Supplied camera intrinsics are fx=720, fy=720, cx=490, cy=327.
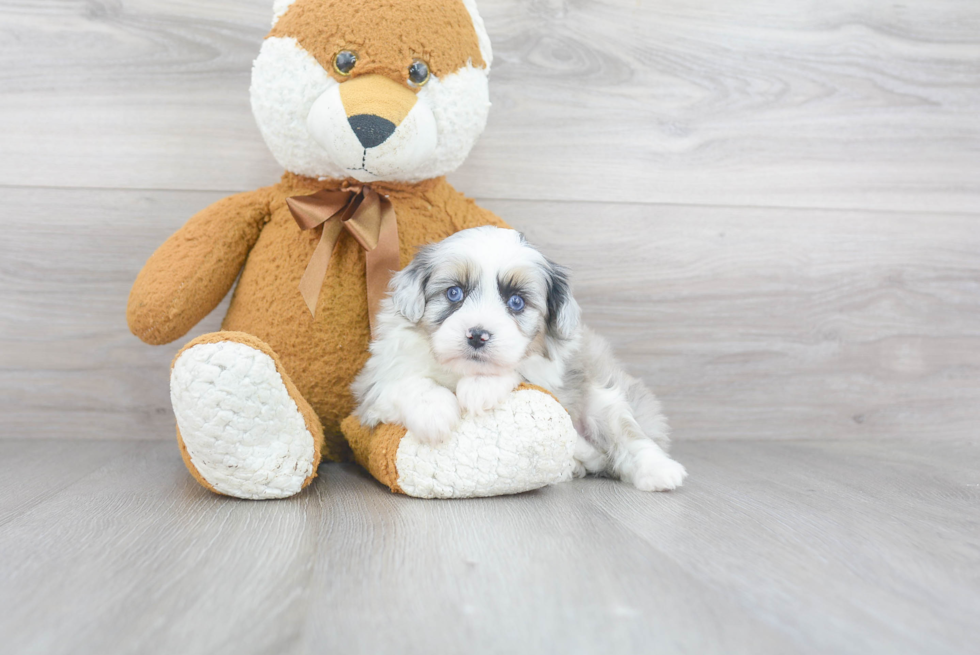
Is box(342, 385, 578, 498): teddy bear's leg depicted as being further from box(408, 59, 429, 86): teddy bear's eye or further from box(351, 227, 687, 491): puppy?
box(408, 59, 429, 86): teddy bear's eye

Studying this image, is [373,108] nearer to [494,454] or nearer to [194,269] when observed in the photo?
[194,269]

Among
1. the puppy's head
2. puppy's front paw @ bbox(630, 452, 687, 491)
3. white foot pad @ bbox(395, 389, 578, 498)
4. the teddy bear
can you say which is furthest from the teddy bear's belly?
puppy's front paw @ bbox(630, 452, 687, 491)

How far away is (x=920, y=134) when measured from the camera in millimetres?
Result: 1805

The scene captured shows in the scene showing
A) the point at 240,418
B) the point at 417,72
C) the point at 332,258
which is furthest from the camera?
the point at 332,258

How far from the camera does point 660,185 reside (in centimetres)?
175

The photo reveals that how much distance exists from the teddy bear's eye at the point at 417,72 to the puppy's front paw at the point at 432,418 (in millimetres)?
Result: 546

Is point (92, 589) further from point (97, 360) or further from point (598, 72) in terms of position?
point (598, 72)

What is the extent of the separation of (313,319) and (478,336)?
0.38 metres

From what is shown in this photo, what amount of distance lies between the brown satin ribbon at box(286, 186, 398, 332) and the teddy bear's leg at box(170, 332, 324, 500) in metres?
0.24

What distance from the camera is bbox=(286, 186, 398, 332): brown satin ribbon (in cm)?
127

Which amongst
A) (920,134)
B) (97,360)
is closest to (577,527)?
(97,360)

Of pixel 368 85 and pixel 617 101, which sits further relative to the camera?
pixel 617 101

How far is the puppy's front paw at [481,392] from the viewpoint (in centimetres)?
112

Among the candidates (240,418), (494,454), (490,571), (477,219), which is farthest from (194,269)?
(490,571)
